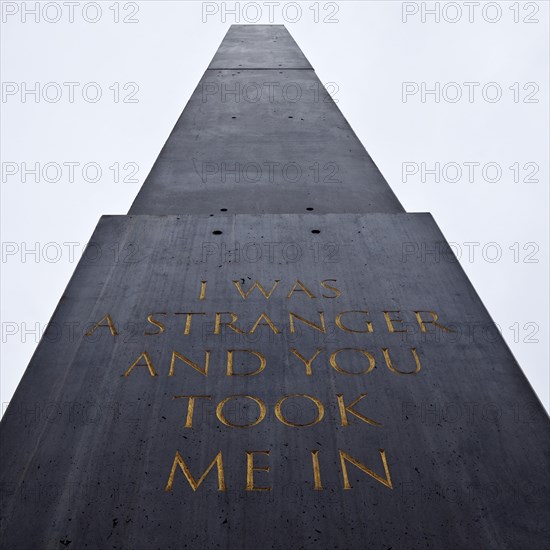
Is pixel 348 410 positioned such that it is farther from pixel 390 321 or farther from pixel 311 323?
pixel 390 321

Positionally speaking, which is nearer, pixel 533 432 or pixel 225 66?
pixel 533 432

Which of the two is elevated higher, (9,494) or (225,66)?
(225,66)

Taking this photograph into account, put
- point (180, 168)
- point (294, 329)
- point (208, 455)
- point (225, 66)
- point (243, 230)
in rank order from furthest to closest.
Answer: point (225, 66) < point (180, 168) < point (243, 230) < point (294, 329) < point (208, 455)

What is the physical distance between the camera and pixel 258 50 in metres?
11.5

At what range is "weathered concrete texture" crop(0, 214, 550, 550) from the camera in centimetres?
341

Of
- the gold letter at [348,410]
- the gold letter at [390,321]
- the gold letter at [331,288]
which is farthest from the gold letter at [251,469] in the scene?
the gold letter at [331,288]

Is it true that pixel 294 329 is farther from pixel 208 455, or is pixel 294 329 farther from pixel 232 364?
pixel 208 455

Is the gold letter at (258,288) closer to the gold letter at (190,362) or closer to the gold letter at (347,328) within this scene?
the gold letter at (347,328)

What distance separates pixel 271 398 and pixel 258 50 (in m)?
8.63

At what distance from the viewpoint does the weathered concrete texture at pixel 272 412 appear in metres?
3.41

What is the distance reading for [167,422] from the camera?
13.1ft

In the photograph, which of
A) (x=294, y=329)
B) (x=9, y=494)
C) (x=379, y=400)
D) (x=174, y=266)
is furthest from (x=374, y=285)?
(x=9, y=494)

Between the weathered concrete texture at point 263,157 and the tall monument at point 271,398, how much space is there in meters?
0.09

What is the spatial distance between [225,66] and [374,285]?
6.50 meters
